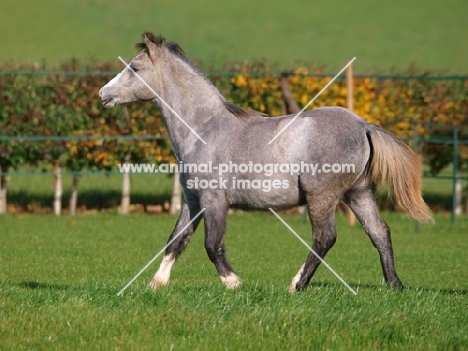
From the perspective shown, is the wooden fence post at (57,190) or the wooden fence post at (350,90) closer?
the wooden fence post at (350,90)

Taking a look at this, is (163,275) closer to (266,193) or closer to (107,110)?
(266,193)

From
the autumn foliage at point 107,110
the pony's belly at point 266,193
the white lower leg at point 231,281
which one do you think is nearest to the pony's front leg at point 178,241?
the pony's belly at point 266,193

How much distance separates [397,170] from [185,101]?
1.95 m

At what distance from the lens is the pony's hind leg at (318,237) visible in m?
7.73

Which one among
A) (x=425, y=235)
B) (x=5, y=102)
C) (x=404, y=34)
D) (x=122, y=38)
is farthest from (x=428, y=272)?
(x=404, y=34)

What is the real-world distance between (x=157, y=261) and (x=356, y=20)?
132 feet

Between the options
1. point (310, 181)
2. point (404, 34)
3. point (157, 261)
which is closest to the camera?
point (310, 181)

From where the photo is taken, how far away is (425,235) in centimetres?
1433

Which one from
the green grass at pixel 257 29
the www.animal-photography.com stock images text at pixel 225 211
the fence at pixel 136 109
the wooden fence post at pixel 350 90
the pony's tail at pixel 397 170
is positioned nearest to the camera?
the www.animal-photography.com stock images text at pixel 225 211

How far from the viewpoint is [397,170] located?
25.7 ft

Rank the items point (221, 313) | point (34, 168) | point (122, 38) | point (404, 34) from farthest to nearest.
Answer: point (404, 34) → point (122, 38) → point (34, 168) → point (221, 313)

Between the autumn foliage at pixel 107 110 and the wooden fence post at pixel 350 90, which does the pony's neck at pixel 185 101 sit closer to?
the autumn foliage at pixel 107 110

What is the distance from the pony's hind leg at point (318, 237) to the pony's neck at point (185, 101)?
120cm

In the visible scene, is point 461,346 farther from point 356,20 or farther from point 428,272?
point 356,20
